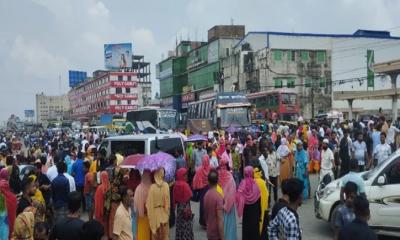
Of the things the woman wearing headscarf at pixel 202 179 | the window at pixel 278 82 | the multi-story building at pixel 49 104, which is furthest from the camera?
the multi-story building at pixel 49 104

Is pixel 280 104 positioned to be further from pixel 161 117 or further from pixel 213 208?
pixel 213 208

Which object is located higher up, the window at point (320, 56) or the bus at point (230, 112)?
the window at point (320, 56)

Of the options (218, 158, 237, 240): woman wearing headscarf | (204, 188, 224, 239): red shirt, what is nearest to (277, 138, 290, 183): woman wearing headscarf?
(218, 158, 237, 240): woman wearing headscarf

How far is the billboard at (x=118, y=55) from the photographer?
98.2m

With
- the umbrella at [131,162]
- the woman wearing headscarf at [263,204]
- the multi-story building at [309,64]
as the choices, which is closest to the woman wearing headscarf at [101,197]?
the umbrella at [131,162]

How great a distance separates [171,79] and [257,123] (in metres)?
59.4

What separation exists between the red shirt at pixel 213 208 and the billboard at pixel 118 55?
303ft

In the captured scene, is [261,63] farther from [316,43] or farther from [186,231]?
[186,231]

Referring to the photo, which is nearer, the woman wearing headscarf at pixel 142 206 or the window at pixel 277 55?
the woman wearing headscarf at pixel 142 206

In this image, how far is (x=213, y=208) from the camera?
7664mm

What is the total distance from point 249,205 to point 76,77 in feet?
411

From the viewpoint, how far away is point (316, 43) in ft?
198

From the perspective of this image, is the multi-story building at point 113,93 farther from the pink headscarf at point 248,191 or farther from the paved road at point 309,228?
the pink headscarf at point 248,191

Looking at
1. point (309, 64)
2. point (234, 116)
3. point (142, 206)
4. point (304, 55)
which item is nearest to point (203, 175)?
point (142, 206)
